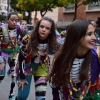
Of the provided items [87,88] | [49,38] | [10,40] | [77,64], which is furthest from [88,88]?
[10,40]

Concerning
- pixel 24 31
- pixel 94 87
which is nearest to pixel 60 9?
pixel 24 31

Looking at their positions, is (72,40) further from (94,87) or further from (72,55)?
(94,87)

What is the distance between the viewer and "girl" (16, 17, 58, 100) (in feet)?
13.7

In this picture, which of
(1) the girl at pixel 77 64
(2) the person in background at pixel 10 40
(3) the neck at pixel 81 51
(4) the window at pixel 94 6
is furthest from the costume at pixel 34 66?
(4) the window at pixel 94 6

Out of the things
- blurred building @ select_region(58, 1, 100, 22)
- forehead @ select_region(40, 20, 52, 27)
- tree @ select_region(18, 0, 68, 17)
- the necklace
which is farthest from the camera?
blurred building @ select_region(58, 1, 100, 22)

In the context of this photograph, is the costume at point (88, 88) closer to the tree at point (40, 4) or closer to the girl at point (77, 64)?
the girl at point (77, 64)

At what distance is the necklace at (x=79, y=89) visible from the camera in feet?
9.48

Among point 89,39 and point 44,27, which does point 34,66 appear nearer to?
point 44,27

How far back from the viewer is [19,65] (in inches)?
167

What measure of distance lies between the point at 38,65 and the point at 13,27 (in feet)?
4.42

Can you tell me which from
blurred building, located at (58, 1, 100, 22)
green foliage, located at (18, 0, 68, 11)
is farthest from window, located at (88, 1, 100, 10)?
green foliage, located at (18, 0, 68, 11)

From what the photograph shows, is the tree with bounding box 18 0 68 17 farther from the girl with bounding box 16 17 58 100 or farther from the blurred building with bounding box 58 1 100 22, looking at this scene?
the girl with bounding box 16 17 58 100

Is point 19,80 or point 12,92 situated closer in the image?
point 19,80

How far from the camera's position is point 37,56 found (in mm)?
4281
